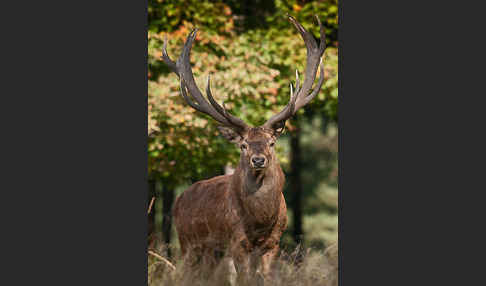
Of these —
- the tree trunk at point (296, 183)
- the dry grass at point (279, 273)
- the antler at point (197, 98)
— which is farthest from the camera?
the tree trunk at point (296, 183)

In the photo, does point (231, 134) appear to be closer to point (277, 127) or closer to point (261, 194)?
point (277, 127)

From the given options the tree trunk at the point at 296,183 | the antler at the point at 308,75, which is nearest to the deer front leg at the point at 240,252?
the antler at the point at 308,75

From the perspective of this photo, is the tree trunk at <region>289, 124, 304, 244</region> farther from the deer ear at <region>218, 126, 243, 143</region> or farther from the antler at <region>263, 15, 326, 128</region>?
the deer ear at <region>218, 126, 243, 143</region>

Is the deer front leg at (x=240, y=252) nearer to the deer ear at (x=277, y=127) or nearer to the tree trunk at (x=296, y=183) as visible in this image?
the deer ear at (x=277, y=127)

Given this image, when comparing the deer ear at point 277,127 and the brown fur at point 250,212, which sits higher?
the deer ear at point 277,127

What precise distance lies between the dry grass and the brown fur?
210 mm

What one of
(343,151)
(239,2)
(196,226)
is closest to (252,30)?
(239,2)

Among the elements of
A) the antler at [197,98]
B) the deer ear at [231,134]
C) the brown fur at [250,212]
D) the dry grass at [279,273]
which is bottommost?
the dry grass at [279,273]

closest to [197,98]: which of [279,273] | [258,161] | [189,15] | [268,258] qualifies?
[258,161]

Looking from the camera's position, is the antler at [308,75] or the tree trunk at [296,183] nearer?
the antler at [308,75]

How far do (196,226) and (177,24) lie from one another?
141 inches

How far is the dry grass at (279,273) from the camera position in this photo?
5.91m

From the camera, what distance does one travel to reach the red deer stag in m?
6.41

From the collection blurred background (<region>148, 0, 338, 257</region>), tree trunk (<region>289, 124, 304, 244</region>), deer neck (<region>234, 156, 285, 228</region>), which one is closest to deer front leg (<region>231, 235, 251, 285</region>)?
deer neck (<region>234, 156, 285, 228</region>)
